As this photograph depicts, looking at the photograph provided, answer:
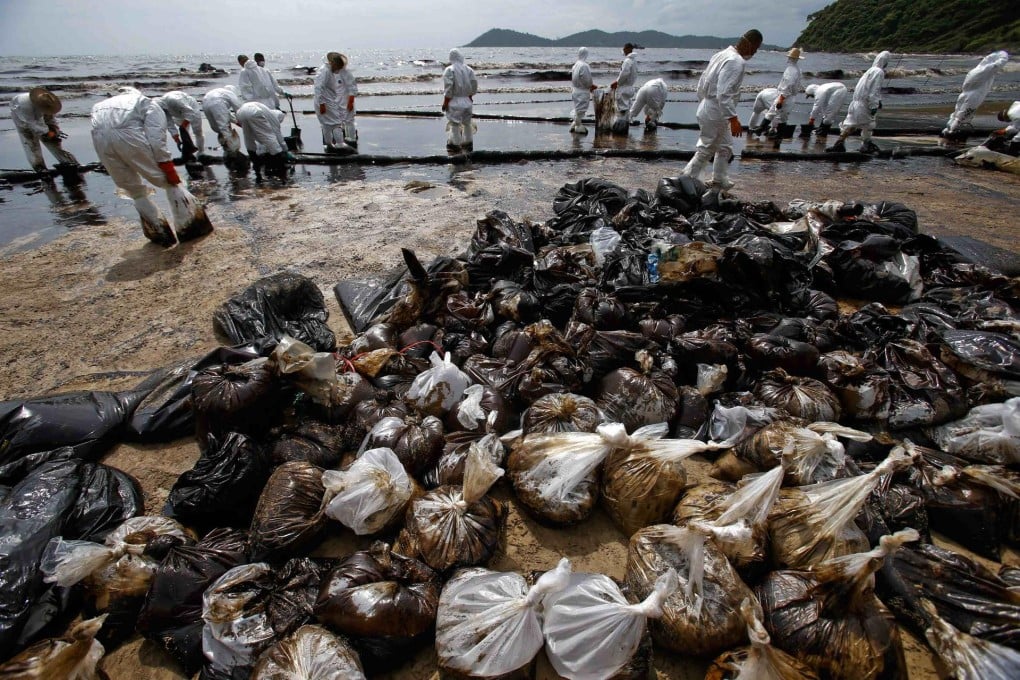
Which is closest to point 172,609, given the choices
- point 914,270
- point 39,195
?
point 914,270

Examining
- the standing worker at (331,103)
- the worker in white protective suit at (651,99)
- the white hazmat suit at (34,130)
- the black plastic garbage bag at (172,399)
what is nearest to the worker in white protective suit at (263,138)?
the standing worker at (331,103)

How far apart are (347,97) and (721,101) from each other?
7.71 meters

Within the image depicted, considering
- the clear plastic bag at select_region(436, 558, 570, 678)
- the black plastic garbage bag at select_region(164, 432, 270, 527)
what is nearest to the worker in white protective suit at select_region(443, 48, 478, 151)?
the black plastic garbage bag at select_region(164, 432, 270, 527)

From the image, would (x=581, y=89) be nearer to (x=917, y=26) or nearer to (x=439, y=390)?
(x=439, y=390)

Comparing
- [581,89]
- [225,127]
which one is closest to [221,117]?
[225,127]

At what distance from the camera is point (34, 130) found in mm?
8148

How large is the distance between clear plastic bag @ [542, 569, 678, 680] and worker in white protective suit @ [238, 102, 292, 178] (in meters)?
9.20

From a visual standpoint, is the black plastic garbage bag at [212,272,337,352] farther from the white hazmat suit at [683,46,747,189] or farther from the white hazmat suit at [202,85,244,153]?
the white hazmat suit at [202,85,244,153]

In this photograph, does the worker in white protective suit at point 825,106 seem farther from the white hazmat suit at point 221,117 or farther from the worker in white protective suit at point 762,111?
the white hazmat suit at point 221,117

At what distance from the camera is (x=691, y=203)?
5059mm

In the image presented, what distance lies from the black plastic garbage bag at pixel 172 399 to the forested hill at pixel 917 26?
59.0 meters

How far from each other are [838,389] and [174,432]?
3878 mm

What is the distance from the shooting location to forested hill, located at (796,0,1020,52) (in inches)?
1620

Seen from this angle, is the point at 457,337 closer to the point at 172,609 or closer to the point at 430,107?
the point at 172,609
